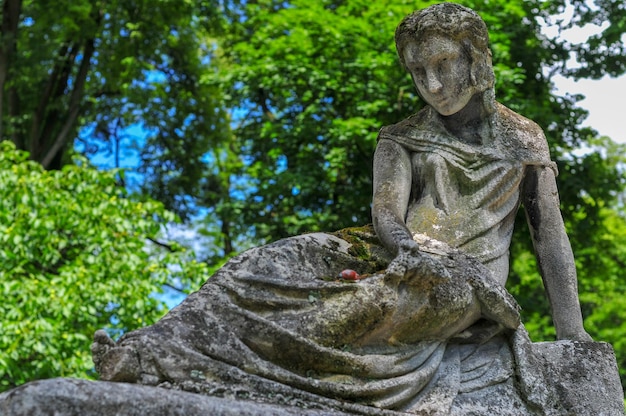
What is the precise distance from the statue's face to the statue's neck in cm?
12

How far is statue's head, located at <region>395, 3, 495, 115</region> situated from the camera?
6871 mm

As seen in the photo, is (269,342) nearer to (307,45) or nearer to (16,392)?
(16,392)

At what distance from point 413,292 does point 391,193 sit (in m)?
1.11

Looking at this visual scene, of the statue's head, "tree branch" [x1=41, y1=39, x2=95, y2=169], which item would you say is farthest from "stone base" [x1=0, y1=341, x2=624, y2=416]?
"tree branch" [x1=41, y1=39, x2=95, y2=169]

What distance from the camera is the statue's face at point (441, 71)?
22.6 feet

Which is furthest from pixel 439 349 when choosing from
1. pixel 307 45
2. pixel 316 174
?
pixel 307 45

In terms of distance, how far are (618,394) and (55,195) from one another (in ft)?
30.6

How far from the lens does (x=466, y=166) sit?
6.98m

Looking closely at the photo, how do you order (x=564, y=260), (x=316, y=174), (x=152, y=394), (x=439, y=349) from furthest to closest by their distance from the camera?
(x=316, y=174), (x=564, y=260), (x=439, y=349), (x=152, y=394)

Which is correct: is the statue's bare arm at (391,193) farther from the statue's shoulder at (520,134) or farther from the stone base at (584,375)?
the stone base at (584,375)

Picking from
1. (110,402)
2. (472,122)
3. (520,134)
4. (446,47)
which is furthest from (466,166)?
(110,402)

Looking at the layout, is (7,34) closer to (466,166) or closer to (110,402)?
(466,166)

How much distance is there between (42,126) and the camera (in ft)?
67.5

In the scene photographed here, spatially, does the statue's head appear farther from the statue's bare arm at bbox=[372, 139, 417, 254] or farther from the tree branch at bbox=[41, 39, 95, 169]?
the tree branch at bbox=[41, 39, 95, 169]
